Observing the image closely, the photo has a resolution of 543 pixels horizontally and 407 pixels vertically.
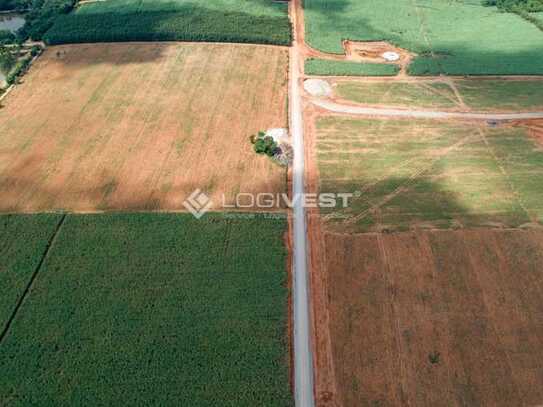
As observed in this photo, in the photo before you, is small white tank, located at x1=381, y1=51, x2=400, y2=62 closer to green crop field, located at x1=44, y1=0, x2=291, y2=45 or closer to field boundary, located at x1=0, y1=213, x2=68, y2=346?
green crop field, located at x1=44, y1=0, x2=291, y2=45

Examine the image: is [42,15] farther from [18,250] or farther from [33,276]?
[33,276]

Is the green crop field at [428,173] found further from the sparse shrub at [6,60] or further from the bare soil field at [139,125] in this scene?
the sparse shrub at [6,60]

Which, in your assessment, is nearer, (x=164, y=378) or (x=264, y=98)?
(x=164, y=378)

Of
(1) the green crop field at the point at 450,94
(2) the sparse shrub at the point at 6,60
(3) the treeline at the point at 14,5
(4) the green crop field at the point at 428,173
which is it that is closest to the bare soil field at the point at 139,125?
(2) the sparse shrub at the point at 6,60

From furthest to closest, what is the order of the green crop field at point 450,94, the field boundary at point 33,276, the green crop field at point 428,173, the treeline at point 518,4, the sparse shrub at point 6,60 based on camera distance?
1. the treeline at point 518,4
2. the sparse shrub at point 6,60
3. the green crop field at point 450,94
4. the green crop field at point 428,173
5. the field boundary at point 33,276

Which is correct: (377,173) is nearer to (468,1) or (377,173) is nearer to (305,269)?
(305,269)

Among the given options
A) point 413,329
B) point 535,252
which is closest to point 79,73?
point 413,329

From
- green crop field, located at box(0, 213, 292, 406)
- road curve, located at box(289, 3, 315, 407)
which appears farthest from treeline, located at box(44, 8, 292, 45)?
green crop field, located at box(0, 213, 292, 406)
